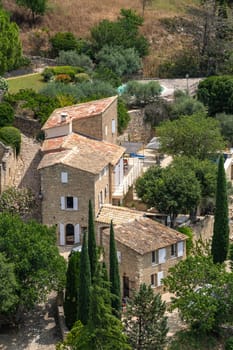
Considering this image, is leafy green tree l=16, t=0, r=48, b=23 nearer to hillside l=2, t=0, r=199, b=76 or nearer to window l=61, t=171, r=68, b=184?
hillside l=2, t=0, r=199, b=76

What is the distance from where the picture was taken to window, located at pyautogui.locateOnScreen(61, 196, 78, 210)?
53.2 metres

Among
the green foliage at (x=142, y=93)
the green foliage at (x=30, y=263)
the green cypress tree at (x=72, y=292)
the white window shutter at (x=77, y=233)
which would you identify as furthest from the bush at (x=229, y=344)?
the green foliage at (x=142, y=93)

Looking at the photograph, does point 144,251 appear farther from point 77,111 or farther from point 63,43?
point 63,43

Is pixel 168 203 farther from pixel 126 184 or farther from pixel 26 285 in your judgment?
pixel 26 285

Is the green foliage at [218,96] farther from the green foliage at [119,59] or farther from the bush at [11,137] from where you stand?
the bush at [11,137]

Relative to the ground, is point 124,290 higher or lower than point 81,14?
lower

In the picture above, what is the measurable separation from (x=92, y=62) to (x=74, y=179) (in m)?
37.4

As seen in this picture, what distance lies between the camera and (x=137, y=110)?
7494cm

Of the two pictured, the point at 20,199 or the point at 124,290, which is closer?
the point at 124,290

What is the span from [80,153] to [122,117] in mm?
14874

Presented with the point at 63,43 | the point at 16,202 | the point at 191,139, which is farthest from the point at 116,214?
the point at 63,43

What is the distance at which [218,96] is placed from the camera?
76812 mm

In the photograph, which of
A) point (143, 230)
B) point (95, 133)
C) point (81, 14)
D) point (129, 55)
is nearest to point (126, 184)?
point (95, 133)

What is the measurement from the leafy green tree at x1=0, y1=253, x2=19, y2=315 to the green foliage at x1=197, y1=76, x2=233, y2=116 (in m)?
36.2
